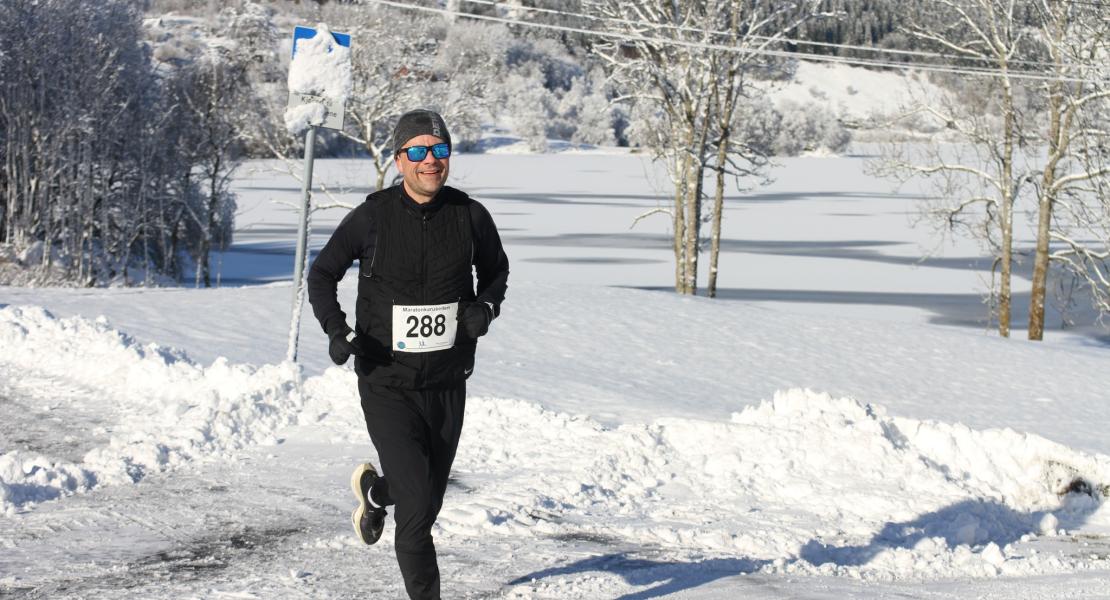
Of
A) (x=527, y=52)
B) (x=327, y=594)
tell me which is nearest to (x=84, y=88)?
(x=327, y=594)

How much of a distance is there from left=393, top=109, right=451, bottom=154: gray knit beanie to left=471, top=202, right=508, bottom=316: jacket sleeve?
0.32 m

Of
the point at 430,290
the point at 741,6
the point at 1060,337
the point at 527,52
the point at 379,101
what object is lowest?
the point at 1060,337

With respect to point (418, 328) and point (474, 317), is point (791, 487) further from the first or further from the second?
point (418, 328)

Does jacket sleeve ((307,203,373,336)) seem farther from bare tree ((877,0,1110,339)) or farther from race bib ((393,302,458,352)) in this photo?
bare tree ((877,0,1110,339))

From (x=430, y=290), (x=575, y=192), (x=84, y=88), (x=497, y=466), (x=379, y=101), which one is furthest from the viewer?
(x=575, y=192)

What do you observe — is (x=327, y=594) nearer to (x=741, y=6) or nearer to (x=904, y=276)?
(x=741, y=6)

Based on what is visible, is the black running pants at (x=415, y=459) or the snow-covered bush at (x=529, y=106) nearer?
the black running pants at (x=415, y=459)

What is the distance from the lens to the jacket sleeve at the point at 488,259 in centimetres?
481

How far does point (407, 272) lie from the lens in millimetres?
4688

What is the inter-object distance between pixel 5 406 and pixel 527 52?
4373 inches

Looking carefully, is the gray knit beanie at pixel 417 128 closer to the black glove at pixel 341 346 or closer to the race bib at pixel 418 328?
the race bib at pixel 418 328

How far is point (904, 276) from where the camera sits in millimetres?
35688

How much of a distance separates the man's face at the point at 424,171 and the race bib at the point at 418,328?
1.34 ft

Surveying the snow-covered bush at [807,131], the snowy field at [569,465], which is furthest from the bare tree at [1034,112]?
the snow-covered bush at [807,131]
